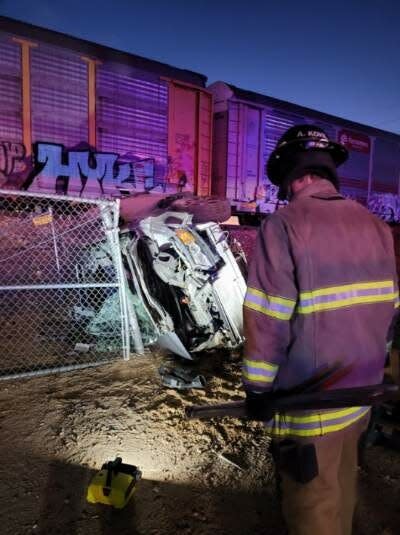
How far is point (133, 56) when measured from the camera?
10461 mm

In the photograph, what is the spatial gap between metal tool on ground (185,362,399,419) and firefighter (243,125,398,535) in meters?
0.03

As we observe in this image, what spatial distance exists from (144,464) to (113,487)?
0.47m

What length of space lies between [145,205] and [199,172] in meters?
7.83

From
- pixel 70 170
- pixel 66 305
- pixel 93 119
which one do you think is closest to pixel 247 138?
pixel 93 119

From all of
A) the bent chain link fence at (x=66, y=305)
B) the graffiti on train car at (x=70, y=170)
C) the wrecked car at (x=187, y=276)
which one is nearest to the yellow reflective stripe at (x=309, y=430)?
the wrecked car at (x=187, y=276)

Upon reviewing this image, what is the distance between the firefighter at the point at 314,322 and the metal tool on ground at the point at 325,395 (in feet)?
0.10

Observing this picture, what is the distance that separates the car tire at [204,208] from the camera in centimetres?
434

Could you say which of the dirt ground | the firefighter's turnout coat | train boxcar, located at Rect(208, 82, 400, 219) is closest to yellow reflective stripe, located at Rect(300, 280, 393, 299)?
the firefighter's turnout coat

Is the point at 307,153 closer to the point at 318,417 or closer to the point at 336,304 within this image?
the point at 336,304

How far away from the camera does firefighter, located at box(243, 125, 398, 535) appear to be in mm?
1392

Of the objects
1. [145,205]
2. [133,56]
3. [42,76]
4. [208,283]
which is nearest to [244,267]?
[208,283]

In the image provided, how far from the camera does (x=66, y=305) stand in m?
6.67

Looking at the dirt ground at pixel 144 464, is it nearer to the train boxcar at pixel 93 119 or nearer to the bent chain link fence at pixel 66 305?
the bent chain link fence at pixel 66 305

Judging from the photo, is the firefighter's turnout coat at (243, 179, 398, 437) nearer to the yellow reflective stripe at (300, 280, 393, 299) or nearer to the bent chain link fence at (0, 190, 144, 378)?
the yellow reflective stripe at (300, 280, 393, 299)
